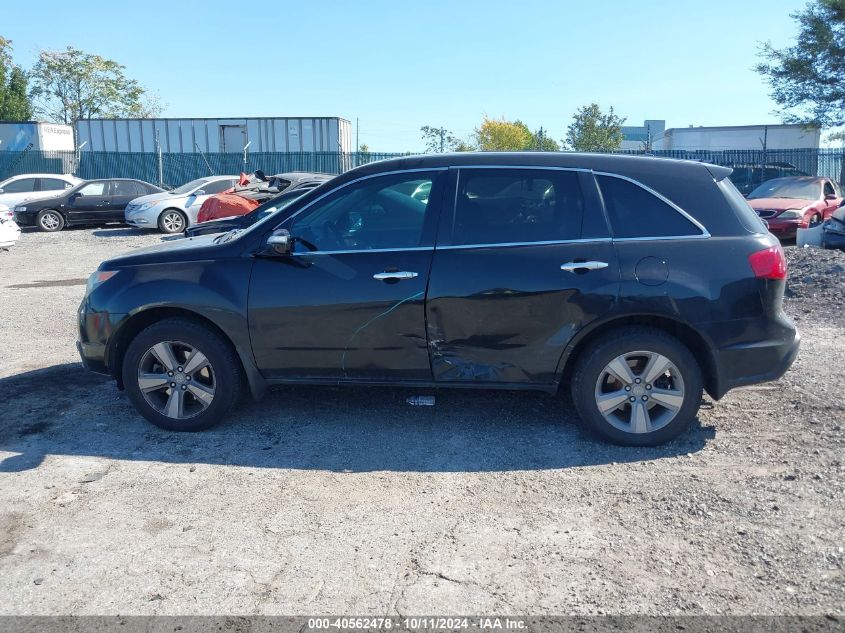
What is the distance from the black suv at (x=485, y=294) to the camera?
4.83 meters

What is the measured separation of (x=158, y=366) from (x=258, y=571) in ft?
7.20

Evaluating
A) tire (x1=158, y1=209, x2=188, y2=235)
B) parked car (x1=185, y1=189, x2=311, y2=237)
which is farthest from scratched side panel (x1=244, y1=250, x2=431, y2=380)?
tire (x1=158, y1=209, x2=188, y2=235)

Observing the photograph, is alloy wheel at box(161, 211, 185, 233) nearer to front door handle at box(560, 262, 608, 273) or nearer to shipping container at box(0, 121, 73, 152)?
shipping container at box(0, 121, 73, 152)

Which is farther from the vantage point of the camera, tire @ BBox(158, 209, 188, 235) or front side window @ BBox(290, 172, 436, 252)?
tire @ BBox(158, 209, 188, 235)

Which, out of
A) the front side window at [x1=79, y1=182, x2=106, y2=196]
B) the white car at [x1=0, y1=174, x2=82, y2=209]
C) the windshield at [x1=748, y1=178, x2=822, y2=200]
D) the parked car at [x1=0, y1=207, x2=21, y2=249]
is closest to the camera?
the parked car at [x1=0, y1=207, x2=21, y2=249]

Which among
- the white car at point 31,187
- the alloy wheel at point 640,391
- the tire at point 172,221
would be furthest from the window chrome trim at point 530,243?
the white car at point 31,187

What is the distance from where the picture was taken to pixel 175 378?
5.28m

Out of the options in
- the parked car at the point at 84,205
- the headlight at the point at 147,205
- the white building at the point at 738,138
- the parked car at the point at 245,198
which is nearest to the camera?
the parked car at the point at 245,198

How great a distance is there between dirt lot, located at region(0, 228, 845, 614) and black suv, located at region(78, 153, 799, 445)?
1.38 feet

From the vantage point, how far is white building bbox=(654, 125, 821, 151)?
35.2 meters

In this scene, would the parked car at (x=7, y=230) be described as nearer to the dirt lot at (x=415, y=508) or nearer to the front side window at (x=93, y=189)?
the front side window at (x=93, y=189)

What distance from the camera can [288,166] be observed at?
2817 cm

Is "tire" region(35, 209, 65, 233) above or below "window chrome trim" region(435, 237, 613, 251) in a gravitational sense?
below

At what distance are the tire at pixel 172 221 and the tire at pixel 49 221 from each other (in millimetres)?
3407
